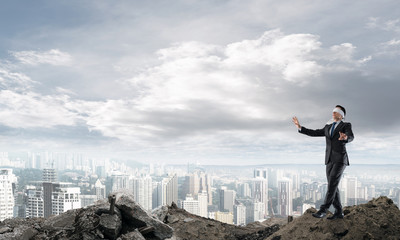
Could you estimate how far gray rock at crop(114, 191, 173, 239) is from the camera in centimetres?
771

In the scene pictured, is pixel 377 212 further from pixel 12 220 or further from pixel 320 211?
pixel 12 220

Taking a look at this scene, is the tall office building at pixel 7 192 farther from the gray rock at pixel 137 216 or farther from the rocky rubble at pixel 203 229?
the gray rock at pixel 137 216

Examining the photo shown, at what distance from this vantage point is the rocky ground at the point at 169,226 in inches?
283

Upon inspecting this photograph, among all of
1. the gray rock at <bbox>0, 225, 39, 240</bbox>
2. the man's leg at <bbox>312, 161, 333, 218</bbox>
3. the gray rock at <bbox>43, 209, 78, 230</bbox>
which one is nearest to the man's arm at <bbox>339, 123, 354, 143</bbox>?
the man's leg at <bbox>312, 161, 333, 218</bbox>

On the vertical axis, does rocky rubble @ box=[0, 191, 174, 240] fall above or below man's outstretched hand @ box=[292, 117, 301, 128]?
below

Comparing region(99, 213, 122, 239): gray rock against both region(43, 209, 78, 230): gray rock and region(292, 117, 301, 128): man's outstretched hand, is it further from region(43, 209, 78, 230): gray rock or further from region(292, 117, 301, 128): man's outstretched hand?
region(292, 117, 301, 128): man's outstretched hand

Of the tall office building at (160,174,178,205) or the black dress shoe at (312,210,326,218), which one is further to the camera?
the tall office building at (160,174,178,205)

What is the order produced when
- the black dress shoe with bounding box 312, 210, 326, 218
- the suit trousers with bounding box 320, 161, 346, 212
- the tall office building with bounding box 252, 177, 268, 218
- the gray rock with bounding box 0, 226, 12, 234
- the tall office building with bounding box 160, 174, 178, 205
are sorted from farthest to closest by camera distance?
the tall office building with bounding box 252, 177, 268, 218
the tall office building with bounding box 160, 174, 178, 205
the black dress shoe with bounding box 312, 210, 326, 218
the suit trousers with bounding box 320, 161, 346, 212
the gray rock with bounding box 0, 226, 12, 234

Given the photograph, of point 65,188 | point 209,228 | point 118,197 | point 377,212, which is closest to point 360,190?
point 377,212

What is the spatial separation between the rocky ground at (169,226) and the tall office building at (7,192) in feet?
62.0

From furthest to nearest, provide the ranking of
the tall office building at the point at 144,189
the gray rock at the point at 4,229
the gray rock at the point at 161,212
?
the tall office building at the point at 144,189 < the gray rock at the point at 161,212 < the gray rock at the point at 4,229

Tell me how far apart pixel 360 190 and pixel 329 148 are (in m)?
6.60

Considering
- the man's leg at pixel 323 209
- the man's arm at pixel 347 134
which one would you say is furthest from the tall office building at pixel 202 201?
the man's arm at pixel 347 134

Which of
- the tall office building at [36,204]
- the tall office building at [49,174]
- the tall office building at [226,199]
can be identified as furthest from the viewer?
the tall office building at [49,174]
